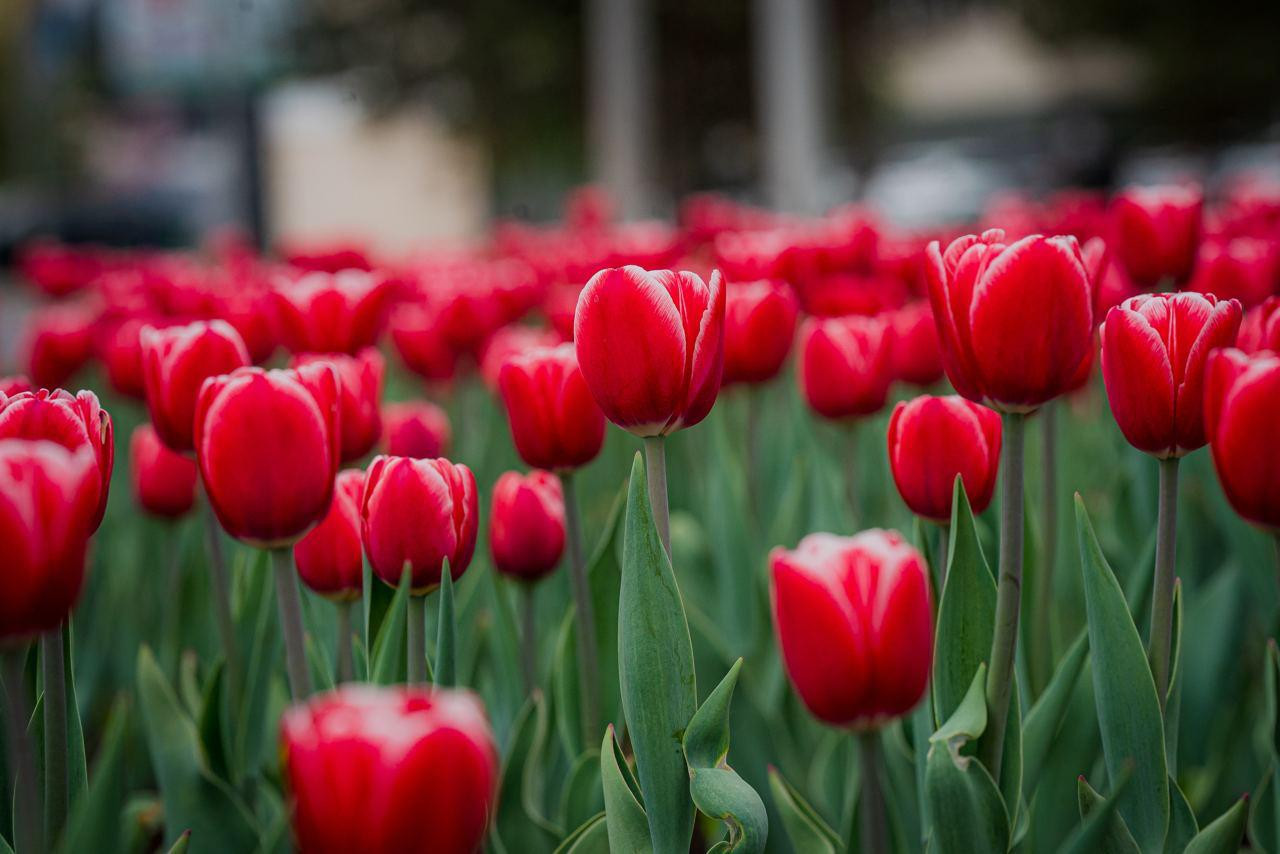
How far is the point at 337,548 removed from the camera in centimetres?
99

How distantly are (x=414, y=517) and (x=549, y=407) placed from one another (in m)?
0.19

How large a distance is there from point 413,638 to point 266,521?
5.4 inches

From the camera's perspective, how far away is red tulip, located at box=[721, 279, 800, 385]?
52.8 inches

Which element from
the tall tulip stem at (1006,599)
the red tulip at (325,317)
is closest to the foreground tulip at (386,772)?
the tall tulip stem at (1006,599)

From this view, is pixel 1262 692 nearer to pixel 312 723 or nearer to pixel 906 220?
pixel 312 723

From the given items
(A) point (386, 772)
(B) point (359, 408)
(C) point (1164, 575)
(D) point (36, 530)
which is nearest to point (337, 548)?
(B) point (359, 408)

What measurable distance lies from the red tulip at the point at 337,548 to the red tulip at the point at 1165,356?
57 centimetres

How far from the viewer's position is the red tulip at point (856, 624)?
0.67 m

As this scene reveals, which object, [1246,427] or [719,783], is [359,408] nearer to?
[719,783]

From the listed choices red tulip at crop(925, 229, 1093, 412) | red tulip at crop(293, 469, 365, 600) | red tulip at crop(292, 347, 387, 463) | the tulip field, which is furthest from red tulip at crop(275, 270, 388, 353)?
red tulip at crop(925, 229, 1093, 412)

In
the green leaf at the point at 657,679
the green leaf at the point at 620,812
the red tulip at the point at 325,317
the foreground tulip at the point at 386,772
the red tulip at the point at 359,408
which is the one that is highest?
the red tulip at the point at 325,317

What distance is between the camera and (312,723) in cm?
51

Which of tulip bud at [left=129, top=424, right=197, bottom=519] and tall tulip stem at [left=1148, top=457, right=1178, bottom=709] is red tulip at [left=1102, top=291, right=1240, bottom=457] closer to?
tall tulip stem at [left=1148, top=457, right=1178, bottom=709]

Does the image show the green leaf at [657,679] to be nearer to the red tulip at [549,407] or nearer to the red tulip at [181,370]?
the red tulip at [549,407]
